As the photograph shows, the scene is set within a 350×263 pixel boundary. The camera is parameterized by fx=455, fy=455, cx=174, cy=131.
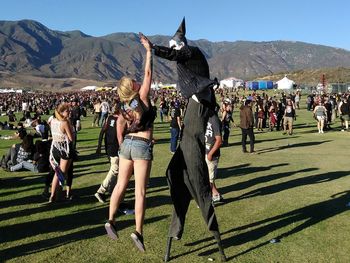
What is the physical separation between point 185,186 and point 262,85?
77148 mm

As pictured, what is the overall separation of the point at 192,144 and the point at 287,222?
7.86ft

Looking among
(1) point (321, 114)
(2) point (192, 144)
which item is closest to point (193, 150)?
(2) point (192, 144)

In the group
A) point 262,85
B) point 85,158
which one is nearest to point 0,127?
point 85,158

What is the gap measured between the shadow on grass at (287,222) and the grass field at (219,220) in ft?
0.04

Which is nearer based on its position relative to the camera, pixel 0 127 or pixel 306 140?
pixel 306 140

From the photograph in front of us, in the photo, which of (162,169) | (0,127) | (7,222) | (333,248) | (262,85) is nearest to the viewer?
(333,248)

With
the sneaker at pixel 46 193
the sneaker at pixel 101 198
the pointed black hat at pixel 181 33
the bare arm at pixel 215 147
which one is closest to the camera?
the pointed black hat at pixel 181 33

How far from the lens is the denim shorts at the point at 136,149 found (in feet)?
16.3

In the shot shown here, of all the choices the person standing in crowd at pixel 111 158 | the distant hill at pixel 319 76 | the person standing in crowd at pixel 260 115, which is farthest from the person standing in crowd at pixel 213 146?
the distant hill at pixel 319 76

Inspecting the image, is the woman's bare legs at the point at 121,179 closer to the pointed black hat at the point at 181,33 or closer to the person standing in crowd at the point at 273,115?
the pointed black hat at the point at 181,33

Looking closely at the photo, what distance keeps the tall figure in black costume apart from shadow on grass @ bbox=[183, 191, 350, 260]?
1.93 ft

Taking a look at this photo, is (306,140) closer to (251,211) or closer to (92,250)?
A: (251,211)

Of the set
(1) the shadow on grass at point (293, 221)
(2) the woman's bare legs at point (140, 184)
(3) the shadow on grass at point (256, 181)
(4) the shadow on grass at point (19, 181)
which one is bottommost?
(3) the shadow on grass at point (256, 181)

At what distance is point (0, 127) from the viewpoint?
28.2 meters
